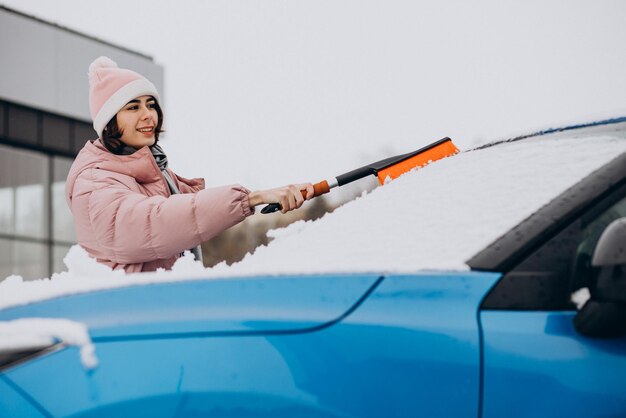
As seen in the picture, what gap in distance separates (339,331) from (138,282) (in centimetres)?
43

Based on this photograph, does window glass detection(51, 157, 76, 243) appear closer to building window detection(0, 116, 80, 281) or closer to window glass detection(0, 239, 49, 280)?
building window detection(0, 116, 80, 281)

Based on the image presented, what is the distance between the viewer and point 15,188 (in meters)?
13.1

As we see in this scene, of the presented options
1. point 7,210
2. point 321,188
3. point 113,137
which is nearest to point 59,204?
point 7,210

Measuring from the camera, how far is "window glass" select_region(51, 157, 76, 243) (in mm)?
13648

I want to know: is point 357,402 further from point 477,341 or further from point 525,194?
point 525,194

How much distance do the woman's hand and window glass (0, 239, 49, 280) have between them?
11736 mm

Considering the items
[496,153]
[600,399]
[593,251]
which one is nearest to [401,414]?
[600,399]

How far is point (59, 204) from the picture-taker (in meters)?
13.9

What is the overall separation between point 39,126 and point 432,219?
12512mm

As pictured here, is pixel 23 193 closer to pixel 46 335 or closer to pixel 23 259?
pixel 23 259

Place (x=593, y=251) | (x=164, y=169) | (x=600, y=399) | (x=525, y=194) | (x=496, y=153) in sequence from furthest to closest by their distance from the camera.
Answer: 1. (x=164, y=169)
2. (x=496, y=153)
3. (x=525, y=194)
4. (x=593, y=251)
5. (x=600, y=399)

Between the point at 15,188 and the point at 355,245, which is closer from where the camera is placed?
the point at 355,245

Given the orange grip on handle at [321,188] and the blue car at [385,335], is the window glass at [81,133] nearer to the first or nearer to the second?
the orange grip on handle at [321,188]

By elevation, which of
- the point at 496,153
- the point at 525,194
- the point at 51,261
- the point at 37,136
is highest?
the point at 37,136
